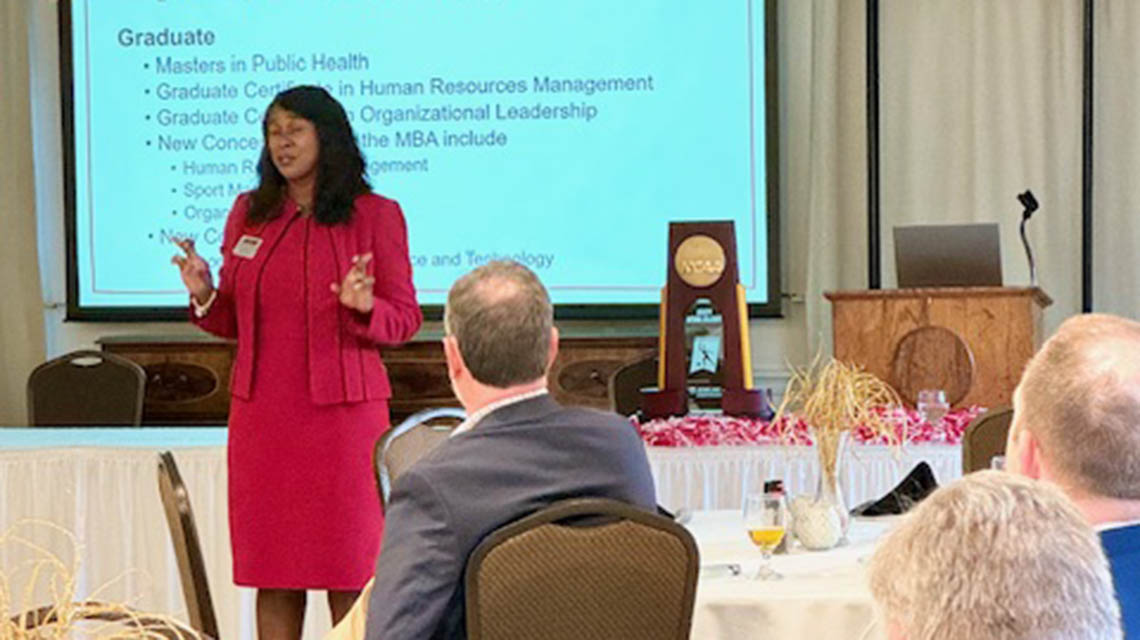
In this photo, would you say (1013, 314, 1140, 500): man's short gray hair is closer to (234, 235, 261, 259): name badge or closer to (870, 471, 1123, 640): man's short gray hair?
(870, 471, 1123, 640): man's short gray hair

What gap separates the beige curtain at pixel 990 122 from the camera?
7188mm

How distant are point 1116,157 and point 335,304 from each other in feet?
14.2

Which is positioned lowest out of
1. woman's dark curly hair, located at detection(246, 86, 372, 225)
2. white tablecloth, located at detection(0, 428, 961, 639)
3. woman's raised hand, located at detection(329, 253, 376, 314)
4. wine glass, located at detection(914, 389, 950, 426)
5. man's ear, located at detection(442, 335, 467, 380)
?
white tablecloth, located at detection(0, 428, 961, 639)

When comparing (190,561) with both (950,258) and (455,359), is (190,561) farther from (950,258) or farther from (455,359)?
(950,258)

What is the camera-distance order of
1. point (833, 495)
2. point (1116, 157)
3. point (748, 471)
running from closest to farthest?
point (833, 495)
point (748, 471)
point (1116, 157)

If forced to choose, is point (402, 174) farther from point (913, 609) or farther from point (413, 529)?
point (913, 609)

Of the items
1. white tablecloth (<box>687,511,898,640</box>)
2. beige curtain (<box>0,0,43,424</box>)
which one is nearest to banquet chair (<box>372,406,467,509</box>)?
white tablecloth (<box>687,511,898,640</box>)

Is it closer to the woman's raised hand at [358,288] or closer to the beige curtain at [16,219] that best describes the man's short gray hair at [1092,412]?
the woman's raised hand at [358,288]

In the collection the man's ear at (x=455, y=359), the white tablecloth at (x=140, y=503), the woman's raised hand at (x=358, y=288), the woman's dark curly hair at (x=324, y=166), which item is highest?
the woman's dark curly hair at (x=324, y=166)

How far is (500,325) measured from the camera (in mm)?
2557

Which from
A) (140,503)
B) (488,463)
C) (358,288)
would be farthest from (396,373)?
(488,463)

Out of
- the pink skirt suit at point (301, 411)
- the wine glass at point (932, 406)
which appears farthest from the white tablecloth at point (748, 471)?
the pink skirt suit at point (301, 411)

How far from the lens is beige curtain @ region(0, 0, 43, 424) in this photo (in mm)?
7617

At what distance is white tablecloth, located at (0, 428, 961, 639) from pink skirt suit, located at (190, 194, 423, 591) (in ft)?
2.92
